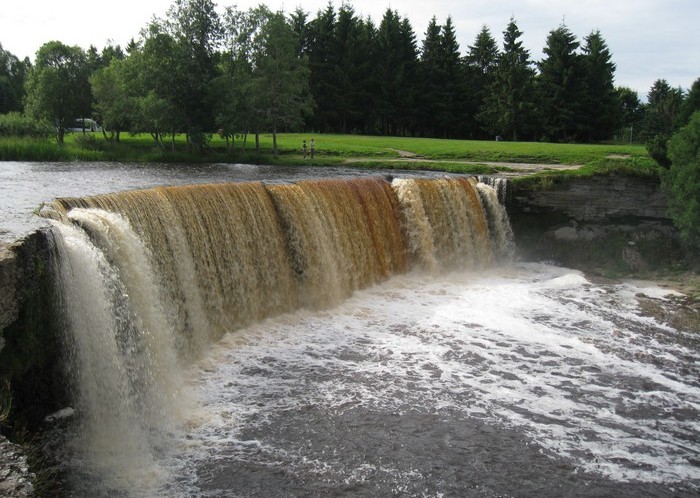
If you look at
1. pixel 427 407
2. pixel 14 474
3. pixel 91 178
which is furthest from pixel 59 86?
pixel 14 474

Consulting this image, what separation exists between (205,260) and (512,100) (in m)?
36.7

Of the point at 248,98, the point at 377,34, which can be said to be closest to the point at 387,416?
the point at 248,98

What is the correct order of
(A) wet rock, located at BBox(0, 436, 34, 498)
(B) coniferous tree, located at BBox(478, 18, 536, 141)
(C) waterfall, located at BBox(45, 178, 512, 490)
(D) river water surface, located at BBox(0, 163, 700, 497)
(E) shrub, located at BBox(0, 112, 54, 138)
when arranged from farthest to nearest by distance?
(B) coniferous tree, located at BBox(478, 18, 536, 141) → (E) shrub, located at BBox(0, 112, 54, 138) → (C) waterfall, located at BBox(45, 178, 512, 490) → (D) river water surface, located at BBox(0, 163, 700, 497) → (A) wet rock, located at BBox(0, 436, 34, 498)

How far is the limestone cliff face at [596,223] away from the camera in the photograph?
19156 mm

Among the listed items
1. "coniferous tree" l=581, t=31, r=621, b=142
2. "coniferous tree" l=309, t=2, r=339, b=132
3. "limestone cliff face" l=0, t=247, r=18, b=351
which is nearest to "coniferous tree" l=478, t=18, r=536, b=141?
"coniferous tree" l=581, t=31, r=621, b=142

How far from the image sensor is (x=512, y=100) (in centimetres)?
4372

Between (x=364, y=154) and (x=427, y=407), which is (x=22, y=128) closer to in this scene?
(x=364, y=154)

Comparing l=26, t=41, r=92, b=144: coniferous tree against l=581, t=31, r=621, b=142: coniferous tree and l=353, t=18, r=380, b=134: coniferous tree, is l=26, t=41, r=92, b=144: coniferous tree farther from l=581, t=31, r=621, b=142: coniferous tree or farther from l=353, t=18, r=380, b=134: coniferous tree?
l=581, t=31, r=621, b=142: coniferous tree

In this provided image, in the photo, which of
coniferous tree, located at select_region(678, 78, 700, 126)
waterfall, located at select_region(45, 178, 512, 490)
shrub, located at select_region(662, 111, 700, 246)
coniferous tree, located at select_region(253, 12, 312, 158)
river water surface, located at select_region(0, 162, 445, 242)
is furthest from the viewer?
coniferous tree, located at select_region(253, 12, 312, 158)

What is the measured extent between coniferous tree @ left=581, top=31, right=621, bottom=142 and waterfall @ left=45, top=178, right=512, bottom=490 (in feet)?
96.1

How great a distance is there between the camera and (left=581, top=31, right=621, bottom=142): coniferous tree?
44562mm

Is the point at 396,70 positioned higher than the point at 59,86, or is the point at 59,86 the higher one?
the point at 396,70

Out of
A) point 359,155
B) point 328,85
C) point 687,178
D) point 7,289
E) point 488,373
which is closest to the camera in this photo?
point 7,289

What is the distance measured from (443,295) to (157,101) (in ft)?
62.6
